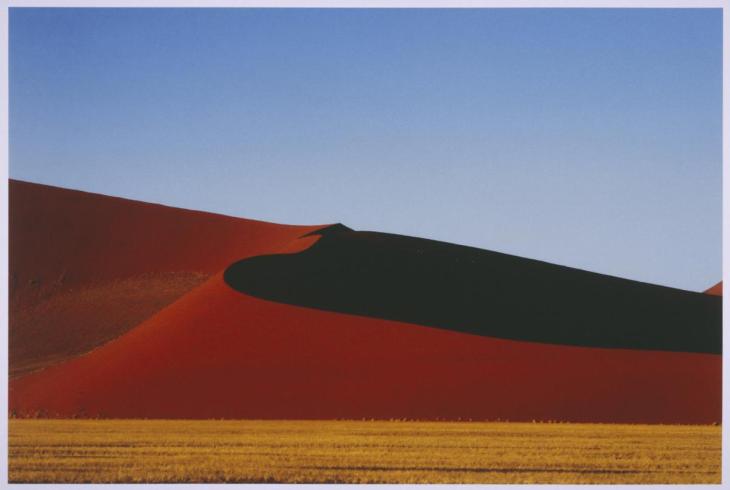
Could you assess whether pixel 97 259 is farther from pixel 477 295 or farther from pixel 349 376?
pixel 349 376

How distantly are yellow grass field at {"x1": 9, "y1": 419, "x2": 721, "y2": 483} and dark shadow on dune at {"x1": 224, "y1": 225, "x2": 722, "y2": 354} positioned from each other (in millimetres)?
8397

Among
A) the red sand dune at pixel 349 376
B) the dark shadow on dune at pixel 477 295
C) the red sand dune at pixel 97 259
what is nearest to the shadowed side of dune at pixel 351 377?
the red sand dune at pixel 349 376

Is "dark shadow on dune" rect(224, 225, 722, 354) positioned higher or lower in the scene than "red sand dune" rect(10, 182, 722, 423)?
higher

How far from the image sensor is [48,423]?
23.5 m

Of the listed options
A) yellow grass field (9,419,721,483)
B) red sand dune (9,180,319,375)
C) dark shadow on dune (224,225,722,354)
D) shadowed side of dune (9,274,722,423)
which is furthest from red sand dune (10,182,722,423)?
red sand dune (9,180,319,375)

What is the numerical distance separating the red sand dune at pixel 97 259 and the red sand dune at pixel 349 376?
712cm

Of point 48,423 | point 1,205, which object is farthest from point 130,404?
point 1,205

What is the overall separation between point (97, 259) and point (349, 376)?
20631 mm

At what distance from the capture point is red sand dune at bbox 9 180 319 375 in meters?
38.8

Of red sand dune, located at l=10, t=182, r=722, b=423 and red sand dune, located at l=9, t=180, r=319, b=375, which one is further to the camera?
red sand dune, located at l=9, t=180, r=319, b=375

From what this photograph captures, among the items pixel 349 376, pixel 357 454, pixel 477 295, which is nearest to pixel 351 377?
pixel 349 376

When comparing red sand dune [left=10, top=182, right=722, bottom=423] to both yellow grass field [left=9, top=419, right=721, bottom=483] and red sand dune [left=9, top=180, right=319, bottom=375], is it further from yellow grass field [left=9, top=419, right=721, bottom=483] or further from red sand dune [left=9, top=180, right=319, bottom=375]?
red sand dune [left=9, top=180, right=319, bottom=375]

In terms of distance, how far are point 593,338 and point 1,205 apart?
18.4 meters

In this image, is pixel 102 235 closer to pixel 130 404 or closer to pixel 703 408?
pixel 130 404
